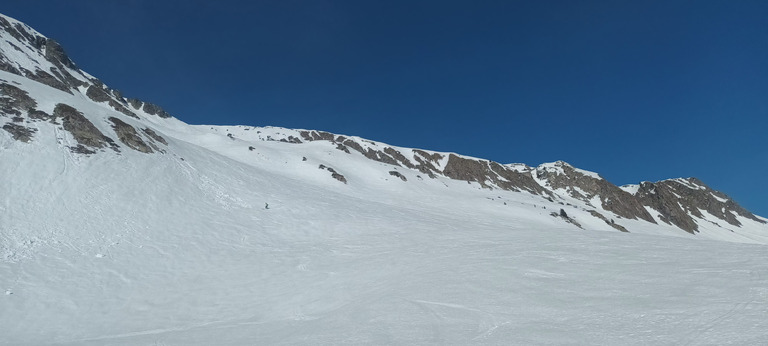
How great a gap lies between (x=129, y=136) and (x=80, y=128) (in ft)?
12.5

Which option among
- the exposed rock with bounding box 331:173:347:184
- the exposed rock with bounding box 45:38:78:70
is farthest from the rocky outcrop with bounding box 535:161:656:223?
the exposed rock with bounding box 45:38:78:70

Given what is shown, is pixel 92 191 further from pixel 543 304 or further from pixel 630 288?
pixel 630 288

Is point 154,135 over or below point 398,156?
below

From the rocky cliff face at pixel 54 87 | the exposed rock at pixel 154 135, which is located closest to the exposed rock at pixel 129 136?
the rocky cliff face at pixel 54 87

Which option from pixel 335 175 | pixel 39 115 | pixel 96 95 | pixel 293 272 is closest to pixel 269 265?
pixel 293 272

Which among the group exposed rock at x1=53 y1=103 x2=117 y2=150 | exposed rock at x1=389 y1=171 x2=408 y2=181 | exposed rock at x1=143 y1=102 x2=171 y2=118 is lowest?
exposed rock at x1=53 y1=103 x2=117 y2=150

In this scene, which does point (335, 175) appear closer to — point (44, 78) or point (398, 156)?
point (398, 156)

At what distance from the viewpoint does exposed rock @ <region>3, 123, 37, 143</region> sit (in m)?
24.3

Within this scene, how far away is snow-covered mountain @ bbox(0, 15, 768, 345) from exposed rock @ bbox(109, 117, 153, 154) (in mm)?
169

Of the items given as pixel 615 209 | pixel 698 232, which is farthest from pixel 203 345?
pixel 698 232

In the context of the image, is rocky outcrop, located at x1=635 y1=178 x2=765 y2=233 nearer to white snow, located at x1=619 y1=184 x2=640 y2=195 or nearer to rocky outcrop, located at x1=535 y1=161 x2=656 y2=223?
white snow, located at x1=619 y1=184 x2=640 y2=195

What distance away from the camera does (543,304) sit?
9719mm

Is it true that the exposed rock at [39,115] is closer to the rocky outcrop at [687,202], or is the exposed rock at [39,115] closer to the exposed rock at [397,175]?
the exposed rock at [397,175]

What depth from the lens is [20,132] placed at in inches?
977
